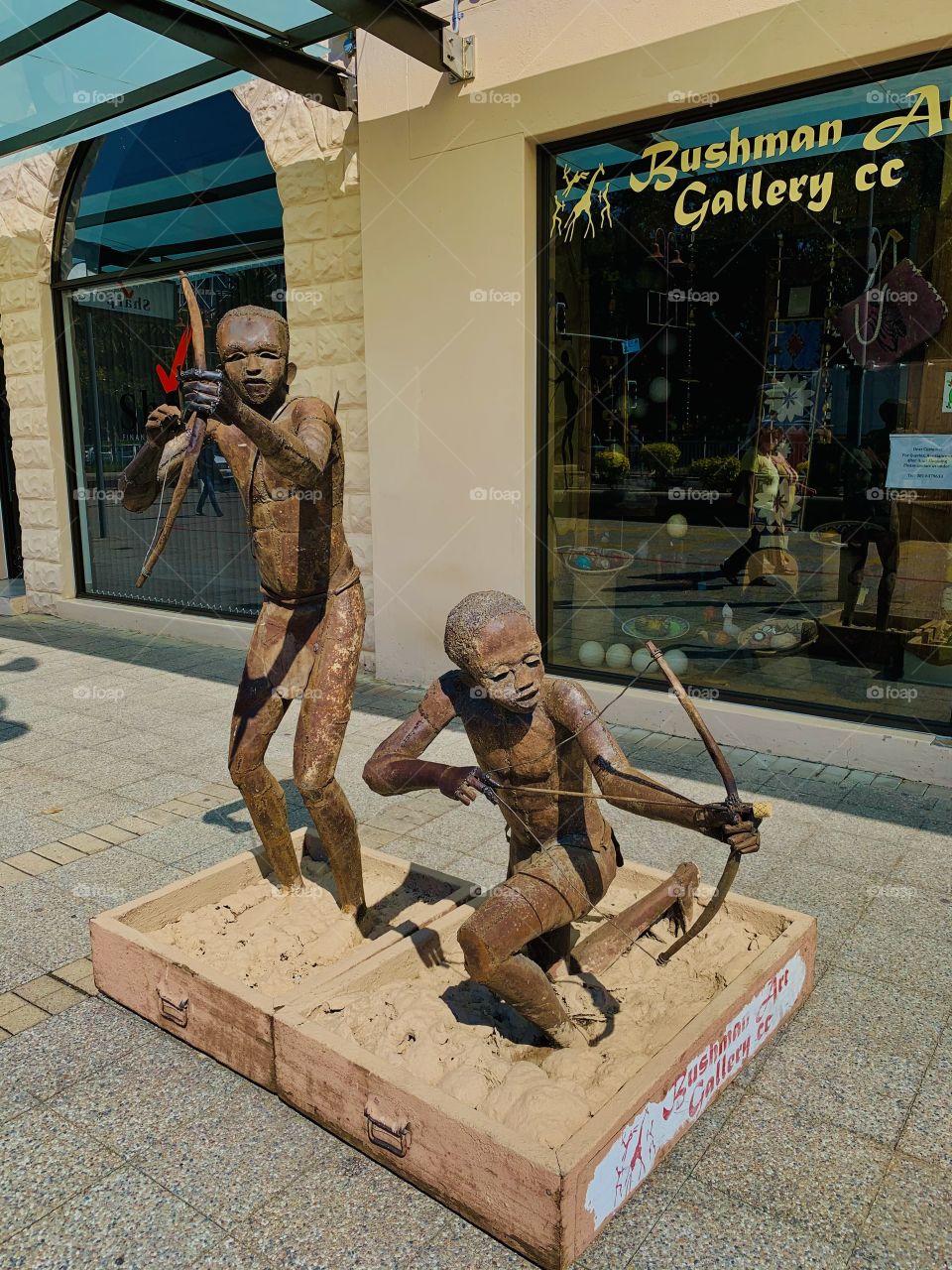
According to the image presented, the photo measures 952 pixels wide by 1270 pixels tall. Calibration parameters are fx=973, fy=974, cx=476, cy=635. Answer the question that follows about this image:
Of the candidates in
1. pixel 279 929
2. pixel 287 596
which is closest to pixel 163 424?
pixel 287 596

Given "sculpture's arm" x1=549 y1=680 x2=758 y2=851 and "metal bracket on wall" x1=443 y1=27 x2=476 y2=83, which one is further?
"metal bracket on wall" x1=443 y1=27 x2=476 y2=83

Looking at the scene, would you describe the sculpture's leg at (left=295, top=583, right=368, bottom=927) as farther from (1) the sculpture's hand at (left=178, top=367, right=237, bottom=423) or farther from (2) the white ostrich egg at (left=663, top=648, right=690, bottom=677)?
(2) the white ostrich egg at (left=663, top=648, right=690, bottom=677)

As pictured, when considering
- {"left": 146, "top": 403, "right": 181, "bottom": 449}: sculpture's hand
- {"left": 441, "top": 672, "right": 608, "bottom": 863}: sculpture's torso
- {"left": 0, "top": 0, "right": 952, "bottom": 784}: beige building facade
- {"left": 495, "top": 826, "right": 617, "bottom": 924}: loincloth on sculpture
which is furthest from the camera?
{"left": 0, "top": 0, "right": 952, "bottom": 784}: beige building facade

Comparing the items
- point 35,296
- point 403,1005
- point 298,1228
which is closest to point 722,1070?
point 403,1005

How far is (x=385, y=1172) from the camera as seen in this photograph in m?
2.63

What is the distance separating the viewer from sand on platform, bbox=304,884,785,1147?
105 inches

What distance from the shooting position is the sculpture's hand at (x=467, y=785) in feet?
8.88

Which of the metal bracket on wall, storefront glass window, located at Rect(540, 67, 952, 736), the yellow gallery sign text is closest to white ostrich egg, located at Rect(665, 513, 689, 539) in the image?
storefront glass window, located at Rect(540, 67, 952, 736)

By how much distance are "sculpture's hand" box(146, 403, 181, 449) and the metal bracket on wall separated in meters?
4.26

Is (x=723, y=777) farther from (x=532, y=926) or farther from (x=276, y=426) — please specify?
(x=276, y=426)

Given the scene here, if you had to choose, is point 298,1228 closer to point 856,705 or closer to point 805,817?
point 805,817

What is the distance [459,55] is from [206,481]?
4.11 metres

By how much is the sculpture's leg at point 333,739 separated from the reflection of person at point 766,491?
353 centimetres

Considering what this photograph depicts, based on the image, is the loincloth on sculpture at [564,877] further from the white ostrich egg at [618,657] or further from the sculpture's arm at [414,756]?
the white ostrich egg at [618,657]
